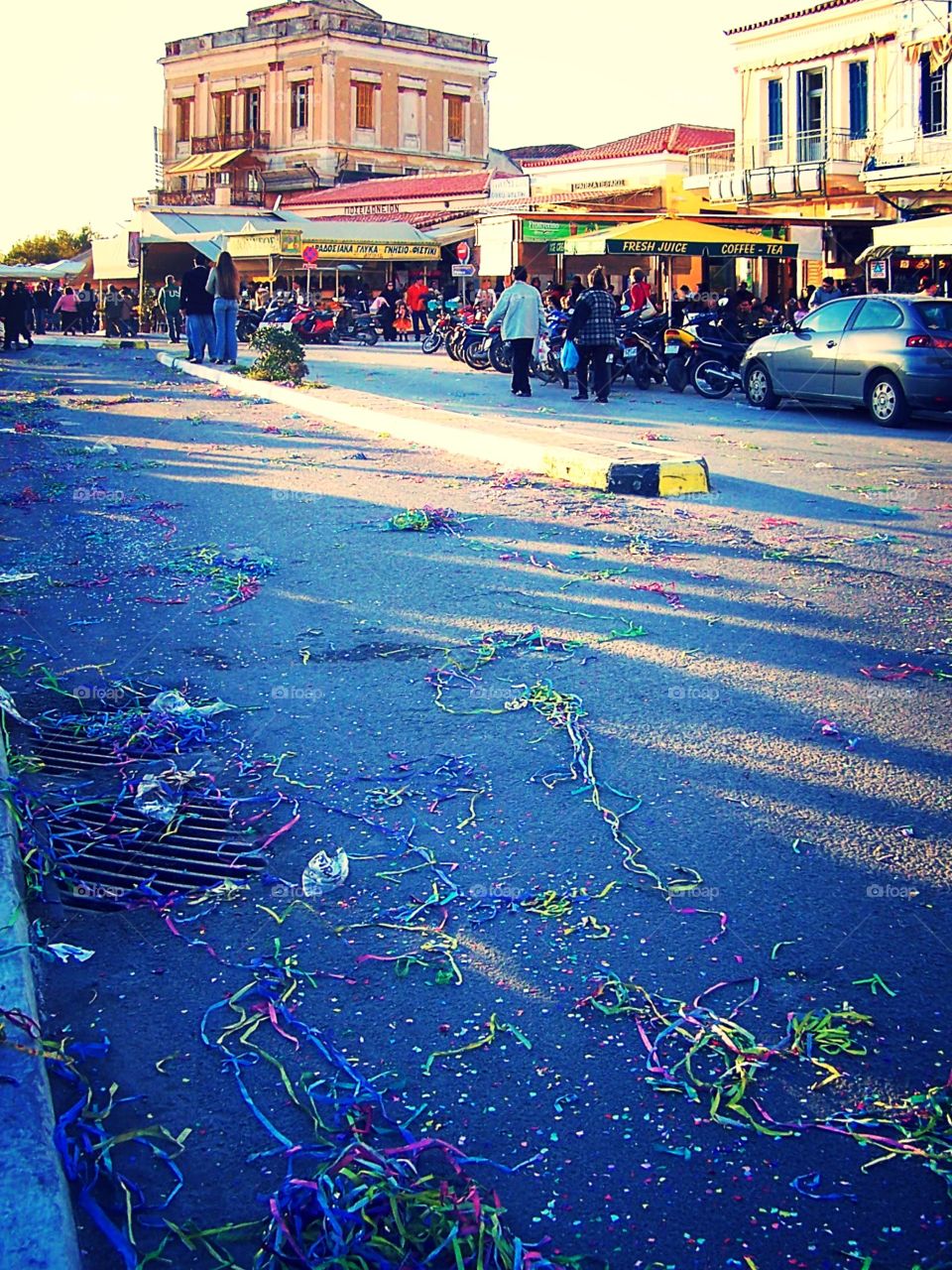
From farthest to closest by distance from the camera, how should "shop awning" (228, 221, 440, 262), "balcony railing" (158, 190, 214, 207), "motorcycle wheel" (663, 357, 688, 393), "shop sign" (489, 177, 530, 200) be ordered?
"balcony railing" (158, 190, 214, 207) < "shop sign" (489, 177, 530, 200) < "shop awning" (228, 221, 440, 262) < "motorcycle wheel" (663, 357, 688, 393)

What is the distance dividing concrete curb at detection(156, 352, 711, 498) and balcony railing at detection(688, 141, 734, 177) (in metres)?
30.5

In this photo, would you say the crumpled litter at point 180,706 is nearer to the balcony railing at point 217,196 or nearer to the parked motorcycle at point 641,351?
the parked motorcycle at point 641,351

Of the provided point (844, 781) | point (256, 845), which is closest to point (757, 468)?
point (844, 781)

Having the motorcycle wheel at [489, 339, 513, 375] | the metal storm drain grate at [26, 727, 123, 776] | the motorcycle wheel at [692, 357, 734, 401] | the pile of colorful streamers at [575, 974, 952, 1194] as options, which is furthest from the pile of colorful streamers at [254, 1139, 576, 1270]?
the motorcycle wheel at [489, 339, 513, 375]

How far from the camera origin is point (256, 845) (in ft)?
14.2

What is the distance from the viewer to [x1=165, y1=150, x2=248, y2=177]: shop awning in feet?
206

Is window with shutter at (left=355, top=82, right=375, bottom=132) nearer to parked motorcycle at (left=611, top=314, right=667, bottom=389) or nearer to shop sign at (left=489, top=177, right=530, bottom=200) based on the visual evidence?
shop sign at (left=489, top=177, right=530, bottom=200)

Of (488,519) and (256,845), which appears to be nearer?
(256,845)

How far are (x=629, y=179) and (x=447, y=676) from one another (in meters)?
43.7

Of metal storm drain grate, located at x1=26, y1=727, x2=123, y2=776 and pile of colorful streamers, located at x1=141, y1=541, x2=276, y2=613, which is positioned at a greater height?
→ pile of colorful streamers, located at x1=141, y1=541, x2=276, y2=613

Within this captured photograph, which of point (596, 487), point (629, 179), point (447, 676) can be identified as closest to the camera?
point (447, 676)

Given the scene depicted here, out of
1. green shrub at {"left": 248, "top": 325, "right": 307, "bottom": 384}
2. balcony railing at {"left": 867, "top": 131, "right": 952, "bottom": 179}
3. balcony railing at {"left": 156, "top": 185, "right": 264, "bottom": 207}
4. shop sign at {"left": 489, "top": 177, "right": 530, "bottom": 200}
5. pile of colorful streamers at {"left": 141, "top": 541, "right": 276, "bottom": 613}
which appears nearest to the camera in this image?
pile of colorful streamers at {"left": 141, "top": 541, "right": 276, "bottom": 613}

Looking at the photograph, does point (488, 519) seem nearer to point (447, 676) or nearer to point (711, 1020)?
point (447, 676)

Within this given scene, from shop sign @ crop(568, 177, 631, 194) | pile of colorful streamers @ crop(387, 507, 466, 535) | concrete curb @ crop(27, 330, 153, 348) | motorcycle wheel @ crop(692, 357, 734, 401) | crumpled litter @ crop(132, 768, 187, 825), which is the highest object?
shop sign @ crop(568, 177, 631, 194)
